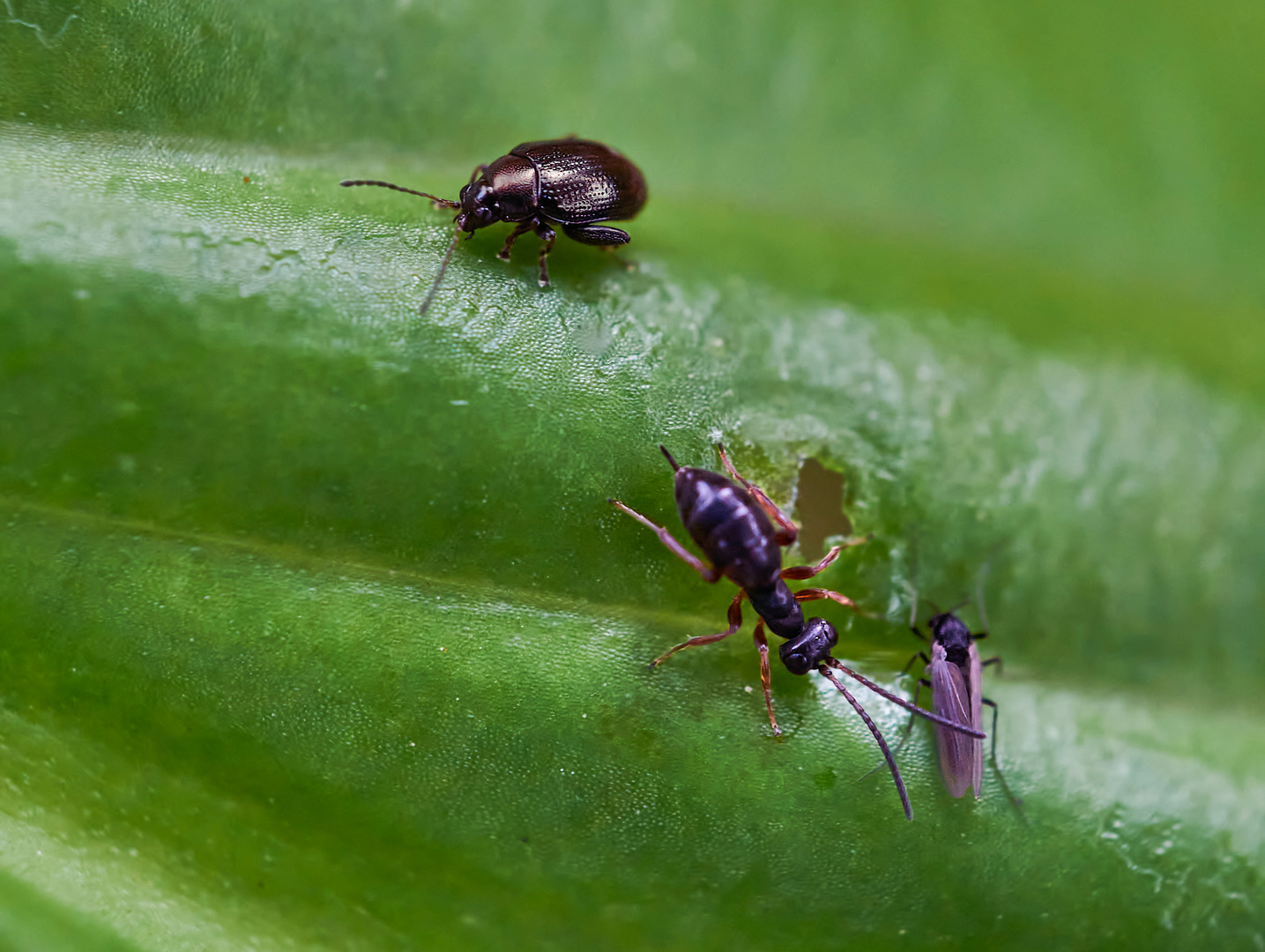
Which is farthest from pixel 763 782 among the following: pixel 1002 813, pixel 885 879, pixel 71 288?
pixel 71 288

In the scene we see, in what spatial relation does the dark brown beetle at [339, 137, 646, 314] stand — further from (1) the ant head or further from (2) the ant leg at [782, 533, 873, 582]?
(1) the ant head

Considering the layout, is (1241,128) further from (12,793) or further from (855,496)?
(12,793)

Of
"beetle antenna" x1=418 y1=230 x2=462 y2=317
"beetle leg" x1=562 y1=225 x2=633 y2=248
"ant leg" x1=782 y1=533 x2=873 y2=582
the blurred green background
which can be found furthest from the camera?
"beetle leg" x1=562 y1=225 x2=633 y2=248

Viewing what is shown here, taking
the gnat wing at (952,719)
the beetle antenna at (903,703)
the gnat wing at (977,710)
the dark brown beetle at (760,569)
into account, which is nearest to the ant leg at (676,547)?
the dark brown beetle at (760,569)

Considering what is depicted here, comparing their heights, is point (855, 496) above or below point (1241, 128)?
below

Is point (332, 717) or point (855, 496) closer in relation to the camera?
point (332, 717)

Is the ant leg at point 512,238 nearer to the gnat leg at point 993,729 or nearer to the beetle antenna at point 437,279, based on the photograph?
the beetle antenna at point 437,279

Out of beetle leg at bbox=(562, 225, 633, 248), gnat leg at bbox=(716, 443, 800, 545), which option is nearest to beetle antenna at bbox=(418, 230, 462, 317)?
beetle leg at bbox=(562, 225, 633, 248)
